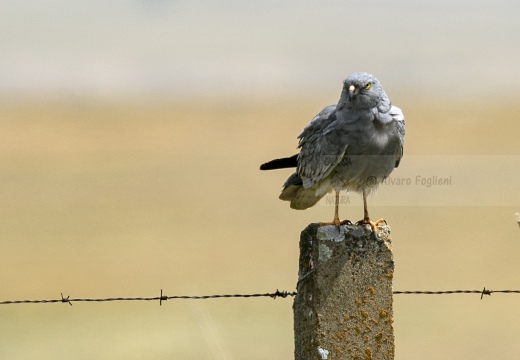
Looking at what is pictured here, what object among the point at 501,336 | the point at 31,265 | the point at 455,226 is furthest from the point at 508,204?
the point at 31,265

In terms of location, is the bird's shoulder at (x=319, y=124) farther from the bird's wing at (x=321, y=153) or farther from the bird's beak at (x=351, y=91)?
the bird's beak at (x=351, y=91)

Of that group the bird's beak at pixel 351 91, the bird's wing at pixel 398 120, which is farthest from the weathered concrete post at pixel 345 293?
the bird's wing at pixel 398 120

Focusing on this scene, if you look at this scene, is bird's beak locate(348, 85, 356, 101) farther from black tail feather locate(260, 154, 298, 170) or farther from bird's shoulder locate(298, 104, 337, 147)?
black tail feather locate(260, 154, 298, 170)

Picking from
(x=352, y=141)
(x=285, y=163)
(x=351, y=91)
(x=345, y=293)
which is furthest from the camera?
(x=285, y=163)

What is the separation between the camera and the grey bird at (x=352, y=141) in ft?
25.4

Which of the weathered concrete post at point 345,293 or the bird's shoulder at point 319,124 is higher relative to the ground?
the bird's shoulder at point 319,124

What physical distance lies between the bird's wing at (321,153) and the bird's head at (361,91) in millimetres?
202

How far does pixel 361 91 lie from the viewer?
770 cm

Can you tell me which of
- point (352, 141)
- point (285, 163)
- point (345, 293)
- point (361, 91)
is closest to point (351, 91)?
point (361, 91)

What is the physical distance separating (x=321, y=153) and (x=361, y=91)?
49 centimetres

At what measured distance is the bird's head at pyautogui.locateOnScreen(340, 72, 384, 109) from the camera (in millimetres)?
7688

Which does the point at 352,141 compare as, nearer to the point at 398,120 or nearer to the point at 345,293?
the point at 398,120

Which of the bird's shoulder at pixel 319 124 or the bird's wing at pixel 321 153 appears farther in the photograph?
the bird's shoulder at pixel 319 124

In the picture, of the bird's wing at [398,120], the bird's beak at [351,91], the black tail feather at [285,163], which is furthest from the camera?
the black tail feather at [285,163]
